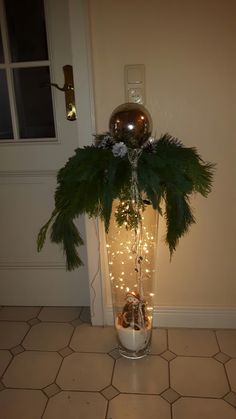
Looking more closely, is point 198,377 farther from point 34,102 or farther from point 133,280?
point 34,102

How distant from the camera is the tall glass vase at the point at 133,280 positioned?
1.52 m

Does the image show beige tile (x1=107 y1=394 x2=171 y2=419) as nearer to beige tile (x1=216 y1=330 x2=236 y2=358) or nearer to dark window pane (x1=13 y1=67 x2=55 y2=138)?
beige tile (x1=216 y1=330 x2=236 y2=358)

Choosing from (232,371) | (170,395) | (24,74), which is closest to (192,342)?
(232,371)

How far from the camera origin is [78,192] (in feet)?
4.09

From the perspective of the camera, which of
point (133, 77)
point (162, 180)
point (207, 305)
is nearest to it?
point (162, 180)

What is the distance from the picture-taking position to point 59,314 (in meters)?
2.06

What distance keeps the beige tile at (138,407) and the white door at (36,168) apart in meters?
0.71

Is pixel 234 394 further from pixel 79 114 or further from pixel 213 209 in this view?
pixel 79 114

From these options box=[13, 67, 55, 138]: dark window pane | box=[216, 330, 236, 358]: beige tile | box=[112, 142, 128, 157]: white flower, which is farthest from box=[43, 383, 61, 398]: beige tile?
box=[13, 67, 55, 138]: dark window pane

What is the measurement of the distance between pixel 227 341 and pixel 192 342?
164 mm

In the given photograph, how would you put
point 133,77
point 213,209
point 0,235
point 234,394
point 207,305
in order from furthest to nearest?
1. point 0,235
2. point 207,305
3. point 213,209
4. point 133,77
5. point 234,394

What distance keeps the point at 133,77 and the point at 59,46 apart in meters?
0.41

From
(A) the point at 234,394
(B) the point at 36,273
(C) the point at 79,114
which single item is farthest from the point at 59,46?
(A) the point at 234,394

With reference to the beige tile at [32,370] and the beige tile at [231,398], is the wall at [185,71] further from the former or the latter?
the beige tile at [32,370]
